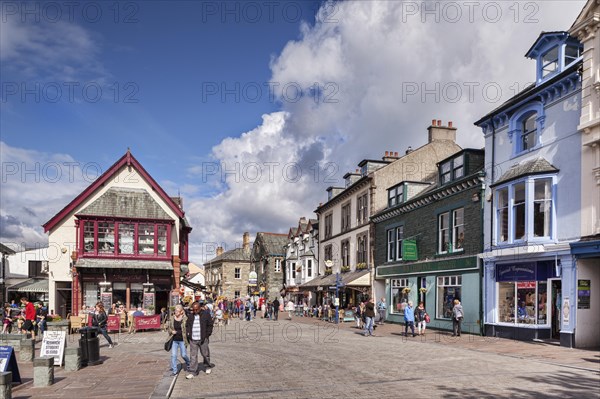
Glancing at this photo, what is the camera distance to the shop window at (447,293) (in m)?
25.5

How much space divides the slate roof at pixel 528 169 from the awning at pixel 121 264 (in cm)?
2061

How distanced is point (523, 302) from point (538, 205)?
3.88 meters

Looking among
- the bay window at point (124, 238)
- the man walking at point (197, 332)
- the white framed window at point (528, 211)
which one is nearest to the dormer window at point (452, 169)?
the white framed window at point (528, 211)

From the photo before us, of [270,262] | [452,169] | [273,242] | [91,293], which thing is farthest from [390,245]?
[273,242]

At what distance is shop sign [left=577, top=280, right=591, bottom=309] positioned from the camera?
17.9 m

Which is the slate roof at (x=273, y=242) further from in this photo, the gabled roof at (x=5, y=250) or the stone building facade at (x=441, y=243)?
the stone building facade at (x=441, y=243)

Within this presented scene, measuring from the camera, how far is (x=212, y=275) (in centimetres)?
8281

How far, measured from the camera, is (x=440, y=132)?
3747 cm

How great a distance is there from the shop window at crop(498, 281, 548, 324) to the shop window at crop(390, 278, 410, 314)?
28.4 feet

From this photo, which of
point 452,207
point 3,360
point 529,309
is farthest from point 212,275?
point 3,360

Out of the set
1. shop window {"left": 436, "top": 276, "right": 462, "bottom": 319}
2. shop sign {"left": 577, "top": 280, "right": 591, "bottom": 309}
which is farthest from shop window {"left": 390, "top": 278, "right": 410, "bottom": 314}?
shop sign {"left": 577, "top": 280, "right": 591, "bottom": 309}

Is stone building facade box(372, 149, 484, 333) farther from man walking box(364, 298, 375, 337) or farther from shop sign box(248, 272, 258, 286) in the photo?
shop sign box(248, 272, 258, 286)

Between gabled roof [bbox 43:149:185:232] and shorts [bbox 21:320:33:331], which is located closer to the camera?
shorts [bbox 21:320:33:331]

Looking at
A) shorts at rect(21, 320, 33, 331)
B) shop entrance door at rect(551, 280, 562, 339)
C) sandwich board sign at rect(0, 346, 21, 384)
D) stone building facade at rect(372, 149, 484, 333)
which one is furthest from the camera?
stone building facade at rect(372, 149, 484, 333)
